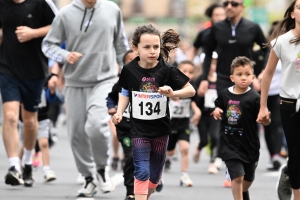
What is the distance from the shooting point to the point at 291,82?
8.80 metres

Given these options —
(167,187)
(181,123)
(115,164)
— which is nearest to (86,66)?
(167,187)

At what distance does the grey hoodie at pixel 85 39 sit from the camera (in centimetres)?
1048

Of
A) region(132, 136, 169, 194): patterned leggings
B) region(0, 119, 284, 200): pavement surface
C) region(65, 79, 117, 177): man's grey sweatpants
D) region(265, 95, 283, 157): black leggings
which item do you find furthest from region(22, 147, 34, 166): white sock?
region(265, 95, 283, 157): black leggings

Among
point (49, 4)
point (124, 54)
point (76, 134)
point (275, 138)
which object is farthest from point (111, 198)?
point (275, 138)

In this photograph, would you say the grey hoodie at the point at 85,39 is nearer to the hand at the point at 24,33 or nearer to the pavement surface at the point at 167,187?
the hand at the point at 24,33

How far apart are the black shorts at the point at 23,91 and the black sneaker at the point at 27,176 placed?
67 centimetres

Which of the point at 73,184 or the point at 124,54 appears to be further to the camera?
the point at 73,184

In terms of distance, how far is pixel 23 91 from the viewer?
37.0 ft

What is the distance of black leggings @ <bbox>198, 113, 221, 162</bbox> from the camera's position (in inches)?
574

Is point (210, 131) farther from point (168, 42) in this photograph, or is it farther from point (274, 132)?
point (168, 42)

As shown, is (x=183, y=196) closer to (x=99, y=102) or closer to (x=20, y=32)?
(x=99, y=102)

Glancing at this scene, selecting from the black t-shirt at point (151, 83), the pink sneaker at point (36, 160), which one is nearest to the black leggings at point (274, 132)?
the pink sneaker at point (36, 160)

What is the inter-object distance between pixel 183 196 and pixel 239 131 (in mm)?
1754

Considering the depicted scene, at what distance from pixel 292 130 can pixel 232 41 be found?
3.69m
